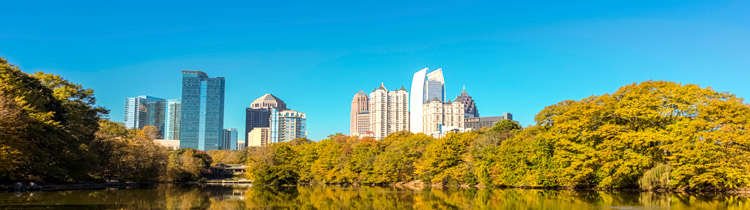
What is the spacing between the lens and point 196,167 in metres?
90.2

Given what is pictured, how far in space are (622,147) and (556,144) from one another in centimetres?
613

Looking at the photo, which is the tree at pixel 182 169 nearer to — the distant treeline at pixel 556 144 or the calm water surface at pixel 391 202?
the distant treeline at pixel 556 144

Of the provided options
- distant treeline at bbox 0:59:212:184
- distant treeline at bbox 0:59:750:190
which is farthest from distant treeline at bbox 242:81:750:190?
distant treeline at bbox 0:59:212:184

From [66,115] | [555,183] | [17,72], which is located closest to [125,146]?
[66,115]

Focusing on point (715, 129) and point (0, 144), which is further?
point (715, 129)

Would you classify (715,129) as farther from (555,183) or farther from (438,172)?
(438,172)

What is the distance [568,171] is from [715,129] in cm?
966

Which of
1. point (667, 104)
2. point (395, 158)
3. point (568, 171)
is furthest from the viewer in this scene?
point (395, 158)

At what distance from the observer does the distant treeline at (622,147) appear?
33.9 meters

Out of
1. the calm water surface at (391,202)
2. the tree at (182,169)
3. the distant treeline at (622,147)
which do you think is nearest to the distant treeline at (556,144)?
the distant treeline at (622,147)

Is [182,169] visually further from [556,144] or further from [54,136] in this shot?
[556,144]

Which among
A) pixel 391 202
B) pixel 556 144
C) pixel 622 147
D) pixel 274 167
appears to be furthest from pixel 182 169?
pixel 622 147

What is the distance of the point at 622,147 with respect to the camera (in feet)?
126

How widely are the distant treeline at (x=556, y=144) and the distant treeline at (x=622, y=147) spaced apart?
0.27ft
